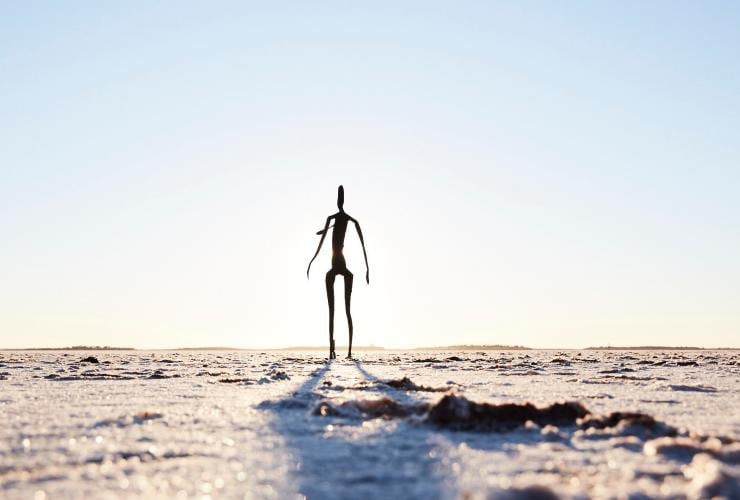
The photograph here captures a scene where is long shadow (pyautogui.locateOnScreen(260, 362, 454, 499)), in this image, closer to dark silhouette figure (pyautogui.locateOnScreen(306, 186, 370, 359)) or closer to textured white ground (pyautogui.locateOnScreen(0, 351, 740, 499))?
textured white ground (pyautogui.locateOnScreen(0, 351, 740, 499))

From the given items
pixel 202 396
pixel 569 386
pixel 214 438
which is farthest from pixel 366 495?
pixel 569 386

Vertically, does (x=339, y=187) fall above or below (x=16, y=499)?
above

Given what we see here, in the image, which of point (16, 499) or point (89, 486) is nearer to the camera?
point (16, 499)

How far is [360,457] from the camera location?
2.51m

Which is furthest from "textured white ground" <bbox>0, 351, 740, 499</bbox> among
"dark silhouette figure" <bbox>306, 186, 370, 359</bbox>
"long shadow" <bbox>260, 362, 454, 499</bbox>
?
"dark silhouette figure" <bbox>306, 186, 370, 359</bbox>

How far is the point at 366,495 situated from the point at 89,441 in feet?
5.15

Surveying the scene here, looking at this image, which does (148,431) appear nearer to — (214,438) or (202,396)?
(214,438)

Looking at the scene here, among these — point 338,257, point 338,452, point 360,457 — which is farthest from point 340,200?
point 360,457

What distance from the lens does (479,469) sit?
2.28 m

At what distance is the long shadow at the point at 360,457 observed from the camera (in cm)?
200

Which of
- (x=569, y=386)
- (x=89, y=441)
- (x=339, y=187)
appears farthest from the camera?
(x=339, y=187)

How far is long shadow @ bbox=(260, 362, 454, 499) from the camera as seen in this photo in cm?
200

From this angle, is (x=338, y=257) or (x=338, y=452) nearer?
(x=338, y=452)

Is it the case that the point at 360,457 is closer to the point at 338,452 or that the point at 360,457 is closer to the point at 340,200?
the point at 338,452
